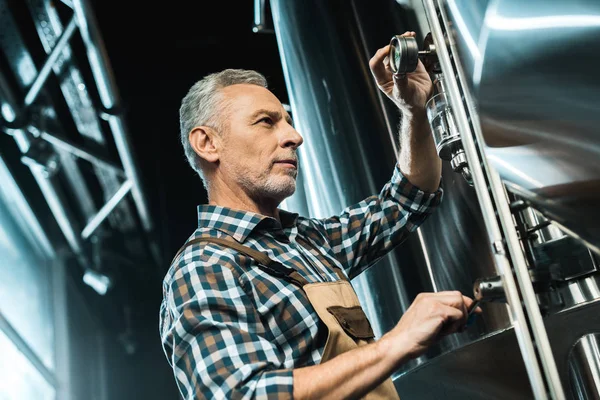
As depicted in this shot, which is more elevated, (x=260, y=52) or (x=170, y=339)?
(x=260, y=52)

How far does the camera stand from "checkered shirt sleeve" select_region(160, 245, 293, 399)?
92cm

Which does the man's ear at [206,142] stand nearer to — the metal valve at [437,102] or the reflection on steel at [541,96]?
the metal valve at [437,102]

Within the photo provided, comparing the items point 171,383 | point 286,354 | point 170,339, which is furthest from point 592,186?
point 171,383

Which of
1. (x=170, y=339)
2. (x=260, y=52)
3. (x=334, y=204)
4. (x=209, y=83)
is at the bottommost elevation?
(x=170, y=339)

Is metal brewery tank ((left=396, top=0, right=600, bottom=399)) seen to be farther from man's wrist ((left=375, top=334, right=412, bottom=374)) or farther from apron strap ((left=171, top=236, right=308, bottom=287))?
apron strap ((left=171, top=236, right=308, bottom=287))

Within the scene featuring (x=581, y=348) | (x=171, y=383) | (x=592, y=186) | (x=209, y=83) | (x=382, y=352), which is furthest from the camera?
(x=171, y=383)

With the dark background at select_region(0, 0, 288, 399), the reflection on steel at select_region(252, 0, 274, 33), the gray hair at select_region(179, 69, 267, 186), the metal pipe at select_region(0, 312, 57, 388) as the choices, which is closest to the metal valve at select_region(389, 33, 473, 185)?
the gray hair at select_region(179, 69, 267, 186)

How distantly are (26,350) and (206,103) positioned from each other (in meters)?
2.43

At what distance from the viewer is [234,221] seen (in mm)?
1203

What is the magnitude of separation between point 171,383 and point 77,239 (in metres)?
1.63

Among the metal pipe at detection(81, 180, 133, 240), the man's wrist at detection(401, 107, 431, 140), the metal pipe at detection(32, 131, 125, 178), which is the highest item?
the metal pipe at detection(32, 131, 125, 178)

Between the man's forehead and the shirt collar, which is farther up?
the man's forehead

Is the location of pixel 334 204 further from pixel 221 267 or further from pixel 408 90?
pixel 221 267

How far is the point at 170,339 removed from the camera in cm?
103
